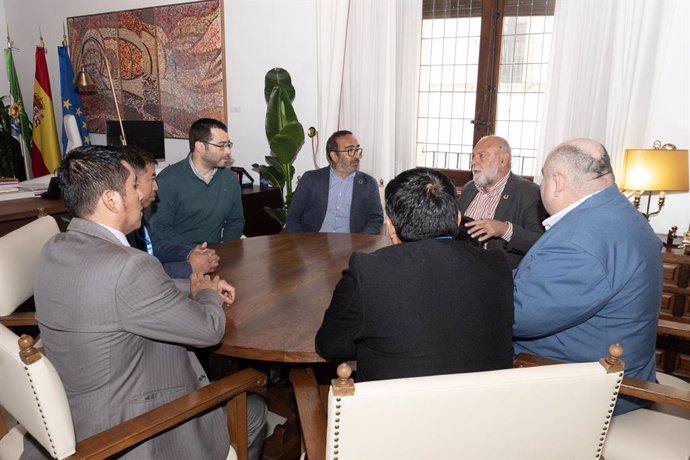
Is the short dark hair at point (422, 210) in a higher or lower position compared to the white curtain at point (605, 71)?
lower

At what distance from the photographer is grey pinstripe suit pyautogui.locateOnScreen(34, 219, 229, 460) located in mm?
1230

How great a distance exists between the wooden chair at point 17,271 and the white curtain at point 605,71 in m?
3.15

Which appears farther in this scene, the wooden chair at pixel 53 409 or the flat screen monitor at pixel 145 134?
the flat screen monitor at pixel 145 134

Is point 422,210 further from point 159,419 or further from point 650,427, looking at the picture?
point 650,427

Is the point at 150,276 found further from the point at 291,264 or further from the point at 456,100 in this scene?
the point at 456,100

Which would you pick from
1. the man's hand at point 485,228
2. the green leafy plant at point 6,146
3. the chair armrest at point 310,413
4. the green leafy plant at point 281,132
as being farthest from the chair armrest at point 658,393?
the green leafy plant at point 6,146

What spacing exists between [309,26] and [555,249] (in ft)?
11.8

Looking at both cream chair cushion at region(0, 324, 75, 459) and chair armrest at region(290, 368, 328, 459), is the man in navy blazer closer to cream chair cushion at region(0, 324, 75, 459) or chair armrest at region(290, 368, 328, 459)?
chair armrest at region(290, 368, 328, 459)

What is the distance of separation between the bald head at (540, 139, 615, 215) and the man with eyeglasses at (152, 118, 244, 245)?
1.92 meters

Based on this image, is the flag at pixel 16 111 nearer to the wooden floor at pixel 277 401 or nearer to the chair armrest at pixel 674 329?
the wooden floor at pixel 277 401

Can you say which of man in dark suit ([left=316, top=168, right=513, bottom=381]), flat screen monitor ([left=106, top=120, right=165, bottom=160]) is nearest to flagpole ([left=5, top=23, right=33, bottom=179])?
flat screen monitor ([left=106, top=120, right=165, bottom=160])

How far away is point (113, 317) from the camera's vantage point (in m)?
1.24

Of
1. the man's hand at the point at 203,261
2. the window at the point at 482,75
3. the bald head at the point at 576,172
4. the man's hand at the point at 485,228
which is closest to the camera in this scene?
the bald head at the point at 576,172

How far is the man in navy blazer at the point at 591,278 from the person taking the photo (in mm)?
1497
